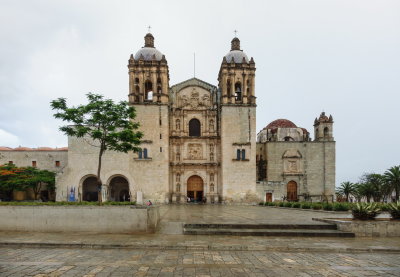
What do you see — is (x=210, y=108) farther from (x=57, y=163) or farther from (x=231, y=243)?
(x=231, y=243)

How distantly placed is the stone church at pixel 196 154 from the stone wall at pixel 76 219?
1988 cm

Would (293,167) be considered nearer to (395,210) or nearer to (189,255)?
(395,210)

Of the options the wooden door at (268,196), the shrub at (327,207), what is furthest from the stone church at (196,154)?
the shrub at (327,207)

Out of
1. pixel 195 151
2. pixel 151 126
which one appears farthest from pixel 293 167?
pixel 151 126

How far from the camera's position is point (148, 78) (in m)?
32.7

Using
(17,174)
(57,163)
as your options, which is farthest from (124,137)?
(57,163)

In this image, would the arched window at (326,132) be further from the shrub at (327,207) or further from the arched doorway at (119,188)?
the arched doorway at (119,188)

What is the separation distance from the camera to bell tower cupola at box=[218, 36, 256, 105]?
A: 1268 inches

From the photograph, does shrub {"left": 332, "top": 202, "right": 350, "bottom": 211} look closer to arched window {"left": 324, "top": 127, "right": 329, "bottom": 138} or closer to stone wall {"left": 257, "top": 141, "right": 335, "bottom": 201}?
stone wall {"left": 257, "top": 141, "right": 335, "bottom": 201}

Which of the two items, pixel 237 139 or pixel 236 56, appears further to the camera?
pixel 236 56

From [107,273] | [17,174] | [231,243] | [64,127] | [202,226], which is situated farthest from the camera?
[17,174]

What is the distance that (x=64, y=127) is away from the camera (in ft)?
41.5

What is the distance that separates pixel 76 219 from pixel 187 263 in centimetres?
591

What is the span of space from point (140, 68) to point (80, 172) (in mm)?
13928
